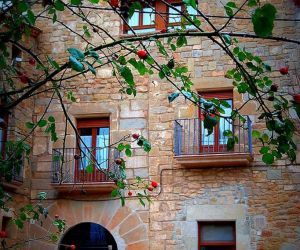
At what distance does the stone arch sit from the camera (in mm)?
8938

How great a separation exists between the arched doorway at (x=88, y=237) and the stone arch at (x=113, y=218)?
0.26m

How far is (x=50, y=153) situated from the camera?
956cm

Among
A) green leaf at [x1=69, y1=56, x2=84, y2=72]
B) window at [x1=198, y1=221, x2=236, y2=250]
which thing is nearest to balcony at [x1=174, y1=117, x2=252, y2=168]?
window at [x1=198, y1=221, x2=236, y2=250]

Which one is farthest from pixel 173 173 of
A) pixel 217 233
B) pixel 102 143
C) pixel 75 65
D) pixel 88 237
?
pixel 75 65

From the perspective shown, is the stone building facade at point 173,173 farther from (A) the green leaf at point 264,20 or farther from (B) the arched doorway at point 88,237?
(A) the green leaf at point 264,20

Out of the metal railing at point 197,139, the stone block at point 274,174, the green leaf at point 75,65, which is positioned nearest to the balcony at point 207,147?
the metal railing at point 197,139

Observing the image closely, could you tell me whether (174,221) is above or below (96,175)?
below

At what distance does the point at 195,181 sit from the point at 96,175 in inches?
64.6

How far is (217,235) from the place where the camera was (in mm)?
8711

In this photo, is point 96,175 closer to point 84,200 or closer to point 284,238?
point 84,200

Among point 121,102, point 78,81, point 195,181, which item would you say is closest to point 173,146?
point 195,181

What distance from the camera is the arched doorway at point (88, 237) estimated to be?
30.9ft

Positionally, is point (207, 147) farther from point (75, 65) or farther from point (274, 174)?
point (75, 65)

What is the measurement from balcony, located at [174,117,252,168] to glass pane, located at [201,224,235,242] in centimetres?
97
